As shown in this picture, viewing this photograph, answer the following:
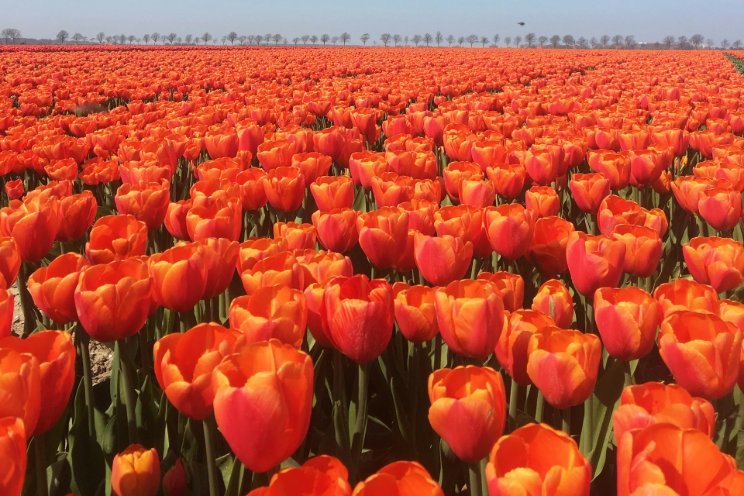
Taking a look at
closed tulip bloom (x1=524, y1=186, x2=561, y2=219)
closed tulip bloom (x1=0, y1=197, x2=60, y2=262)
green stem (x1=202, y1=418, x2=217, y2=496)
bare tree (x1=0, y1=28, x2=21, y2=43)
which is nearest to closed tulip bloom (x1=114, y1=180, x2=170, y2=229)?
closed tulip bloom (x1=0, y1=197, x2=60, y2=262)

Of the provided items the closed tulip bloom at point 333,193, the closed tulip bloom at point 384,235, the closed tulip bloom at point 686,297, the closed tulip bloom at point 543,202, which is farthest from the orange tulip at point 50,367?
the closed tulip bloom at point 543,202

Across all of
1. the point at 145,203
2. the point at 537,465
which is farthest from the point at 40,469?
the point at 145,203

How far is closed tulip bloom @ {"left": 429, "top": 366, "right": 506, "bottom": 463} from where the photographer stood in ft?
3.66

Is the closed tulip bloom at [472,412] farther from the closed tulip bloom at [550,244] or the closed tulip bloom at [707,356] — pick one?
the closed tulip bloom at [550,244]

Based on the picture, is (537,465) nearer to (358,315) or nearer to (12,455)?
(358,315)

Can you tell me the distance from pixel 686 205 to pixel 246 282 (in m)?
2.42

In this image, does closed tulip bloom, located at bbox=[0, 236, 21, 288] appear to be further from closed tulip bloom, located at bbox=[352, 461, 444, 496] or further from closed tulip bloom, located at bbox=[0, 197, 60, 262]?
closed tulip bloom, located at bbox=[352, 461, 444, 496]

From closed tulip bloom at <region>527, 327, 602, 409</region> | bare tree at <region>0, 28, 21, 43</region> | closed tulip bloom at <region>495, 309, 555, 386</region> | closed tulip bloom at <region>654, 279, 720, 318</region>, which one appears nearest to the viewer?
closed tulip bloom at <region>527, 327, 602, 409</region>

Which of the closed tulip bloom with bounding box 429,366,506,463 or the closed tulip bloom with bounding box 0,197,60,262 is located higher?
the closed tulip bloom with bounding box 0,197,60,262

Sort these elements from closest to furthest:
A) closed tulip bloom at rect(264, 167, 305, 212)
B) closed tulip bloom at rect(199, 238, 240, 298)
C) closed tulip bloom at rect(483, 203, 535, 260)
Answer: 1. closed tulip bloom at rect(199, 238, 240, 298)
2. closed tulip bloom at rect(483, 203, 535, 260)
3. closed tulip bloom at rect(264, 167, 305, 212)

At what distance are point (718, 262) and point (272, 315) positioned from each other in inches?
60.9

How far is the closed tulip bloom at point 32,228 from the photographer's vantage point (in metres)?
2.05

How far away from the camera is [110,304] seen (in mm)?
1463

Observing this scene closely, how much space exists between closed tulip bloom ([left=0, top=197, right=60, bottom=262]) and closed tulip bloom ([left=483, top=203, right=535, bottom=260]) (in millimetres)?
1626
